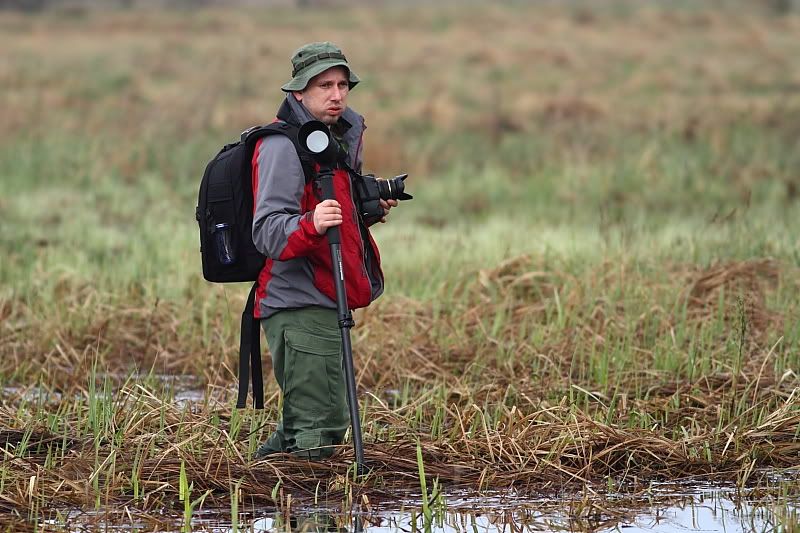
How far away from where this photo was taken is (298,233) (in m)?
5.39

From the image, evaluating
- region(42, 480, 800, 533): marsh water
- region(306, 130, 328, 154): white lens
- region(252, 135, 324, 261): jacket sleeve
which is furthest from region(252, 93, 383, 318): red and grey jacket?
region(42, 480, 800, 533): marsh water

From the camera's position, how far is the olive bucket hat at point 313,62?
18.4ft

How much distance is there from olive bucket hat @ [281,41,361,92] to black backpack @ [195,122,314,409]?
0.59 ft

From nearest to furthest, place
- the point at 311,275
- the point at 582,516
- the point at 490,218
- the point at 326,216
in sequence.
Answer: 1. the point at 582,516
2. the point at 326,216
3. the point at 311,275
4. the point at 490,218

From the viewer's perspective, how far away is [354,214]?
5711 millimetres

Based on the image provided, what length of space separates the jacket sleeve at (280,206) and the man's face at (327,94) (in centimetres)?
22

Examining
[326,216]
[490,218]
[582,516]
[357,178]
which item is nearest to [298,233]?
[326,216]

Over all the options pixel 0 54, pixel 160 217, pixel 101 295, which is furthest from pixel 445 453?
pixel 0 54

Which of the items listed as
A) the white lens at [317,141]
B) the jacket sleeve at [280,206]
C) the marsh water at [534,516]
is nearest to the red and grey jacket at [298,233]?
the jacket sleeve at [280,206]

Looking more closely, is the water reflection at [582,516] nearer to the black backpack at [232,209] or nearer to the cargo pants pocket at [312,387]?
the cargo pants pocket at [312,387]

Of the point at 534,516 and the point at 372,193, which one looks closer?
the point at 534,516

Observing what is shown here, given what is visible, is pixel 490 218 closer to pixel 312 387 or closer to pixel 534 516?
pixel 312 387

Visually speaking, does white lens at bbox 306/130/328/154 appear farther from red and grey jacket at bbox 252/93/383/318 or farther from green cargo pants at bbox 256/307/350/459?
green cargo pants at bbox 256/307/350/459

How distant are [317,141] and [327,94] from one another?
30 cm
